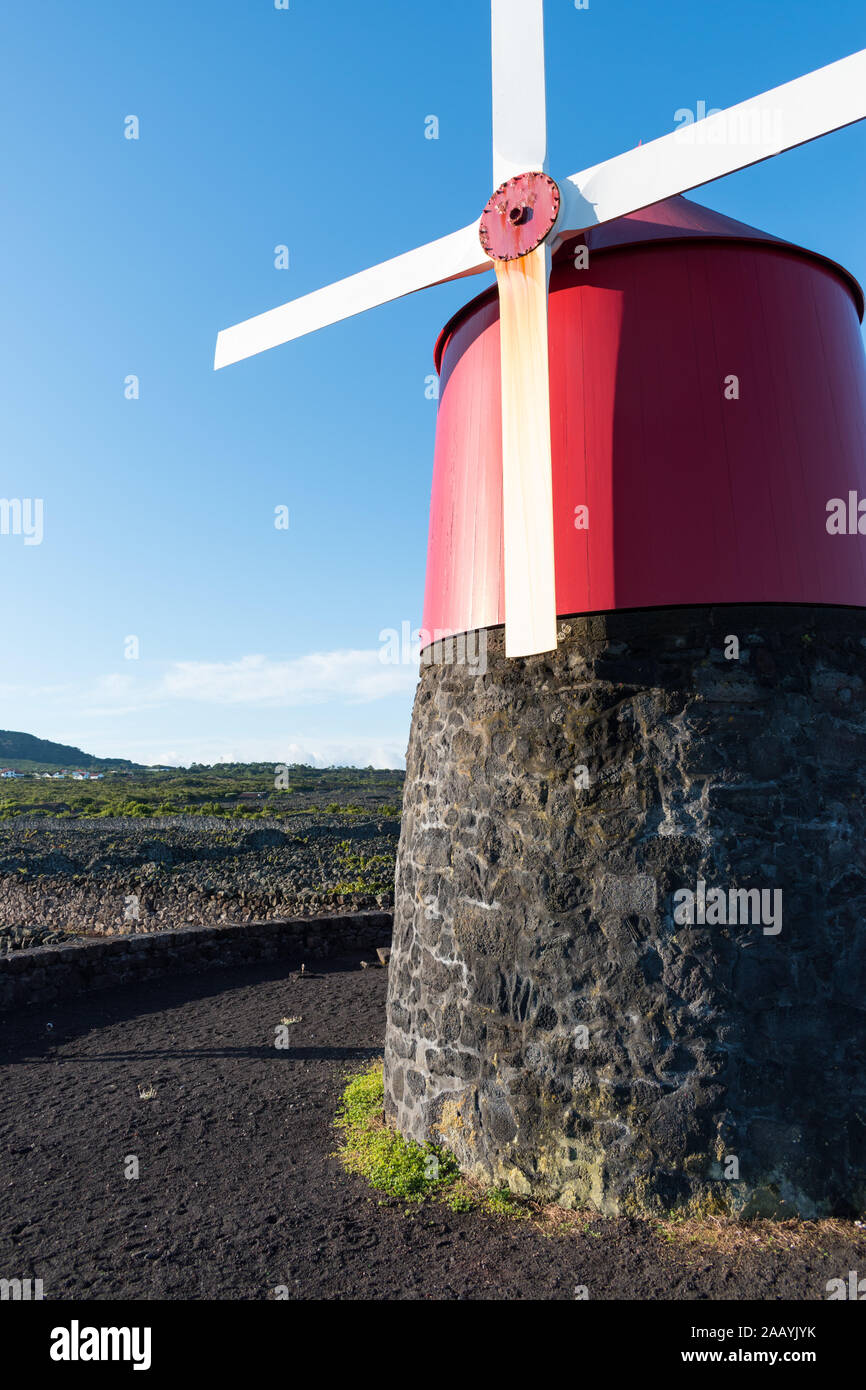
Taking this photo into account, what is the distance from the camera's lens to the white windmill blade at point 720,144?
541 cm

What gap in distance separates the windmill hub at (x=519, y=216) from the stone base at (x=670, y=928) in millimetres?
→ 2926

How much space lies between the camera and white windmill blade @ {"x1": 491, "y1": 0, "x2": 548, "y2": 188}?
6719 millimetres

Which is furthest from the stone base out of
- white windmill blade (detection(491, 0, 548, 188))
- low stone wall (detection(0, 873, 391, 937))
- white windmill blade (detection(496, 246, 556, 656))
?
low stone wall (detection(0, 873, 391, 937))

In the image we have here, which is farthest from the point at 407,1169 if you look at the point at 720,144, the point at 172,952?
the point at 172,952

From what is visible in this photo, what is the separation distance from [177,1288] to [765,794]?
484cm

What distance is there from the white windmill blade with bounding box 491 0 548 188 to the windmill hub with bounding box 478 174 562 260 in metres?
0.22

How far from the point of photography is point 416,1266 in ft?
16.7

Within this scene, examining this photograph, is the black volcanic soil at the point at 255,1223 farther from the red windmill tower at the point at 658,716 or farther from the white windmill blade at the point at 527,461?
the white windmill blade at the point at 527,461

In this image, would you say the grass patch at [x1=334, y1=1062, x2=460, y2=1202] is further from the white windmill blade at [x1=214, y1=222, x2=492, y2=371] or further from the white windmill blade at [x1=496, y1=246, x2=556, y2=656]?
the white windmill blade at [x1=214, y1=222, x2=492, y2=371]

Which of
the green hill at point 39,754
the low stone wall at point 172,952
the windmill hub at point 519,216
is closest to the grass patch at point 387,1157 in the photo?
the low stone wall at point 172,952

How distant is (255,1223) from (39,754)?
193 metres
